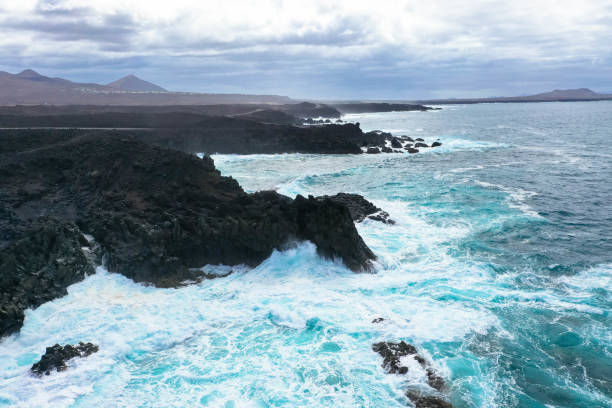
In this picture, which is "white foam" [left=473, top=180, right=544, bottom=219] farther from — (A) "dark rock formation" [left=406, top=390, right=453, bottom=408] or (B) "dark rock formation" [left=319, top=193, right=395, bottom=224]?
(A) "dark rock formation" [left=406, top=390, right=453, bottom=408]

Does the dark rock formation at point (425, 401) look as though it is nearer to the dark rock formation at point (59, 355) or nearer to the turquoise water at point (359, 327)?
the turquoise water at point (359, 327)

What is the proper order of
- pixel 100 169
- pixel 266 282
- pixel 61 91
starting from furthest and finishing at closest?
pixel 61 91
pixel 100 169
pixel 266 282

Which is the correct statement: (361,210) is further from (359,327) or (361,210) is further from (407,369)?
(407,369)

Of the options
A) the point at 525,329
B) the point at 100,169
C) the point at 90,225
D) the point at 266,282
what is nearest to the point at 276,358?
the point at 266,282

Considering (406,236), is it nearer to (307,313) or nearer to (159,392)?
(307,313)

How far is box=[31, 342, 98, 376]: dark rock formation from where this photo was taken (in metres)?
12.8

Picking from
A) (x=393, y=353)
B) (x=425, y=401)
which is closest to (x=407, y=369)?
(x=393, y=353)

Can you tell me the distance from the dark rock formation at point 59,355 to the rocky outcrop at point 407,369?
29.2 feet

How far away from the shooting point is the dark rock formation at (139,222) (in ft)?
55.1

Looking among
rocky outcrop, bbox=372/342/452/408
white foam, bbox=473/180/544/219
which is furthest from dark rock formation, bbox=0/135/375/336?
white foam, bbox=473/180/544/219

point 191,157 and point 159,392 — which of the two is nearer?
point 159,392

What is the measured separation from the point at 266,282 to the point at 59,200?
1193 centimetres

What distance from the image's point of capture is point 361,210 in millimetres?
27969

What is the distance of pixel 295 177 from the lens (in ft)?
137
